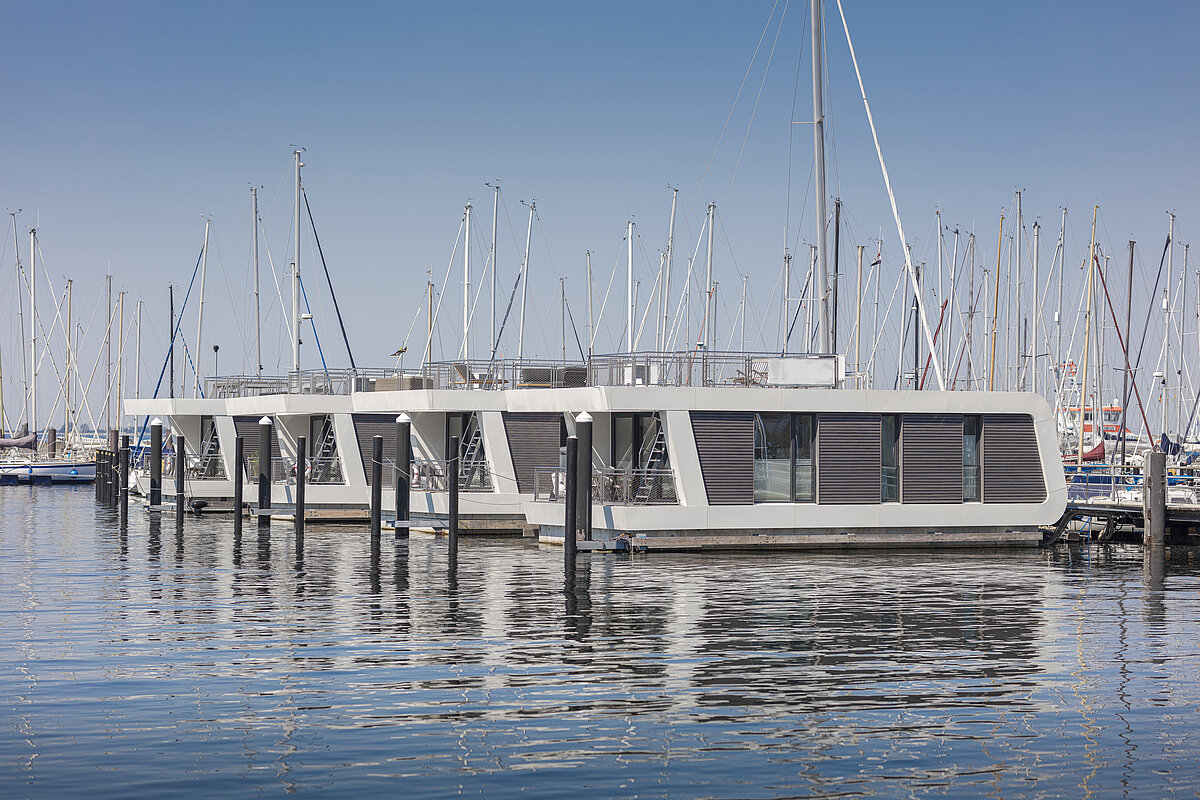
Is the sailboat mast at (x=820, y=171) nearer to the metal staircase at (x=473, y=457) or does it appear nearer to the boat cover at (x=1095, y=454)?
the metal staircase at (x=473, y=457)

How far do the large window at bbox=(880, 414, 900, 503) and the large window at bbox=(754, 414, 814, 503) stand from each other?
2.04 meters

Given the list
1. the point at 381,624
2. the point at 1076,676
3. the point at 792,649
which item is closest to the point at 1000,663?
the point at 1076,676

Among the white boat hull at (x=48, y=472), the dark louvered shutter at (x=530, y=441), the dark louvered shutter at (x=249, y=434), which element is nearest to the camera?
the dark louvered shutter at (x=530, y=441)

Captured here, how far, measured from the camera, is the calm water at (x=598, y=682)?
40.5ft

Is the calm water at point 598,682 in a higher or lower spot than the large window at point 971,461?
lower

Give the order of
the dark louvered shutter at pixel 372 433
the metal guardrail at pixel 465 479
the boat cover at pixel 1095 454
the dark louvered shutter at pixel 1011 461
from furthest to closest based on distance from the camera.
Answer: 1. the boat cover at pixel 1095 454
2. the dark louvered shutter at pixel 372 433
3. the metal guardrail at pixel 465 479
4. the dark louvered shutter at pixel 1011 461

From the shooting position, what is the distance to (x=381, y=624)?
21.6 m

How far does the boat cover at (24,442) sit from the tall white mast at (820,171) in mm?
70524

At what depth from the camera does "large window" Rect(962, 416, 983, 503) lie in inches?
1390

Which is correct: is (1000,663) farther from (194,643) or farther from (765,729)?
(194,643)

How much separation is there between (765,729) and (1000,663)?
5615 millimetres

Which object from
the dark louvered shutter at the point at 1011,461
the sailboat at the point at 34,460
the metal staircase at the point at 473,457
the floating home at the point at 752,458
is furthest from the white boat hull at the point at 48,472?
the dark louvered shutter at the point at 1011,461

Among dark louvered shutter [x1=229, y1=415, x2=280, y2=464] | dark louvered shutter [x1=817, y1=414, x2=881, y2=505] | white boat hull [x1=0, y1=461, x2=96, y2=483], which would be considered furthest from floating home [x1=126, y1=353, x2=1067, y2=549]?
white boat hull [x1=0, y1=461, x2=96, y2=483]

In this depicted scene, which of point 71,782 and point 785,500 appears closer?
point 71,782
